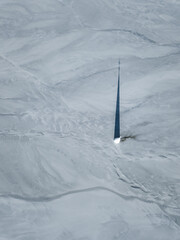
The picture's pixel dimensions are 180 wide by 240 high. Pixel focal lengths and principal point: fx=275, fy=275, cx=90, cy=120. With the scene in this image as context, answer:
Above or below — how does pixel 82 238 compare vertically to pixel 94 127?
below

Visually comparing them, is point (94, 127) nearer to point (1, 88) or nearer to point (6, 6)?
point (1, 88)

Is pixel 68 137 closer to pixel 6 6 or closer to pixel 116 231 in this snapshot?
pixel 116 231

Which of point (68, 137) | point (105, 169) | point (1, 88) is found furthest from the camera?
point (1, 88)

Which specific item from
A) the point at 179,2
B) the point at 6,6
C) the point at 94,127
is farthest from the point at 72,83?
the point at 179,2

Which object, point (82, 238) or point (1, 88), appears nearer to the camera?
point (82, 238)

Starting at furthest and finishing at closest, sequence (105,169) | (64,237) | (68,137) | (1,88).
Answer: (1,88) → (68,137) → (105,169) → (64,237)

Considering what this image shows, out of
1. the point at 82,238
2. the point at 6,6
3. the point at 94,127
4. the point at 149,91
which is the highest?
the point at 6,6
